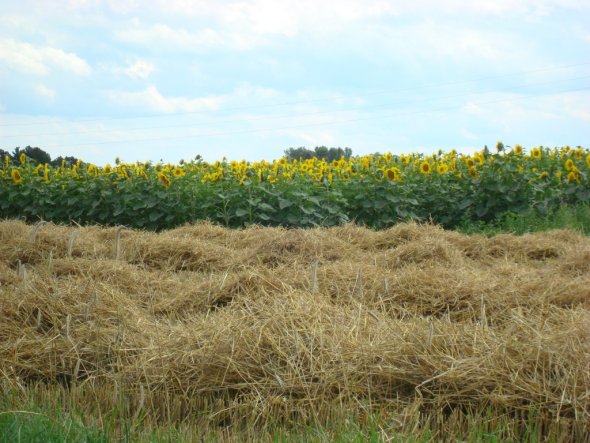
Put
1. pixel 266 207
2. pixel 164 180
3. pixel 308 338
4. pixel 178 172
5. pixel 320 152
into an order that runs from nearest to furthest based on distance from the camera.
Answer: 1. pixel 308 338
2. pixel 266 207
3. pixel 164 180
4. pixel 178 172
5. pixel 320 152

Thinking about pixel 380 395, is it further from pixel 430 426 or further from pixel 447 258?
pixel 447 258

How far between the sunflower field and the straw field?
332 centimetres

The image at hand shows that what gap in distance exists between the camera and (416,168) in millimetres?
10539

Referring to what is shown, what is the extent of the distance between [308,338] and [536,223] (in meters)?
5.71

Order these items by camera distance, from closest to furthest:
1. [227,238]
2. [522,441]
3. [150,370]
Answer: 1. [522,441]
2. [150,370]
3. [227,238]

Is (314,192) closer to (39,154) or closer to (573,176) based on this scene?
(573,176)

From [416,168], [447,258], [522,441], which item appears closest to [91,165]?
[416,168]

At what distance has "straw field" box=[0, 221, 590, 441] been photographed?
312cm

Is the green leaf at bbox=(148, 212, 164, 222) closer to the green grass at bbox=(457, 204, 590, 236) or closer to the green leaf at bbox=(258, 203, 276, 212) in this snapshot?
the green leaf at bbox=(258, 203, 276, 212)

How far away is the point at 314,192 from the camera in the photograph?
956cm

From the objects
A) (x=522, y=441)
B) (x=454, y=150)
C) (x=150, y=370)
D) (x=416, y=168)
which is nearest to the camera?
(x=522, y=441)

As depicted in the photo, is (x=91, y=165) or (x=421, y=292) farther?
(x=91, y=165)

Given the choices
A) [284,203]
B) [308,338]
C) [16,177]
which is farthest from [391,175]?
[308,338]

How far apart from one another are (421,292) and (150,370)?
6.14 ft
